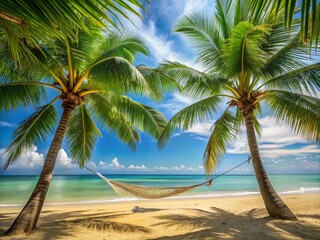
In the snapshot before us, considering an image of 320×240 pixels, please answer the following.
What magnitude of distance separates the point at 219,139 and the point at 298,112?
Answer: 57.0 inches

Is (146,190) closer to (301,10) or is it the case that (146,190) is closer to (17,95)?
(17,95)

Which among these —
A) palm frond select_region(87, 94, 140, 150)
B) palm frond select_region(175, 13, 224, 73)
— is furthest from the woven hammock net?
palm frond select_region(175, 13, 224, 73)

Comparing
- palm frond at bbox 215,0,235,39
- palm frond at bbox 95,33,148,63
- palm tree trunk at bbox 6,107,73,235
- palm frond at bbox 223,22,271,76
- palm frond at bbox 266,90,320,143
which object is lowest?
palm tree trunk at bbox 6,107,73,235

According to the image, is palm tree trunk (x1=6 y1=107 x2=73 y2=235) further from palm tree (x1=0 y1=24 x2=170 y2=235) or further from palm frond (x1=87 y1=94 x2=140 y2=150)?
palm frond (x1=87 y1=94 x2=140 y2=150)

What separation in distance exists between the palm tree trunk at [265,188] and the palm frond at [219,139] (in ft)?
1.65

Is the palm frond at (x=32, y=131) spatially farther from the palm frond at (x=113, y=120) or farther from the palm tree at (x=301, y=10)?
the palm tree at (x=301, y=10)

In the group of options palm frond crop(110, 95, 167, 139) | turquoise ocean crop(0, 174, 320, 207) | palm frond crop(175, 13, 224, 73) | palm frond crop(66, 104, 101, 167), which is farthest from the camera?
turquoise ocean crop(0, 174, 320, 207)

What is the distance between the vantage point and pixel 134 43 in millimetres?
3916

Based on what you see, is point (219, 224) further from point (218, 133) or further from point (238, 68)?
point (238, 68)

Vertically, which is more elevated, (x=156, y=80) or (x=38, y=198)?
(x=156, y=80)

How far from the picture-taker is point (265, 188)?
3799 mm

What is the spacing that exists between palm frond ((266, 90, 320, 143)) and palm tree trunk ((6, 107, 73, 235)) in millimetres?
3499

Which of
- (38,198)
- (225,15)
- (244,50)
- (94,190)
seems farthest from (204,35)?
(94,190)

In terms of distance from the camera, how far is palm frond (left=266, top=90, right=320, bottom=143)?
11.5 ft
